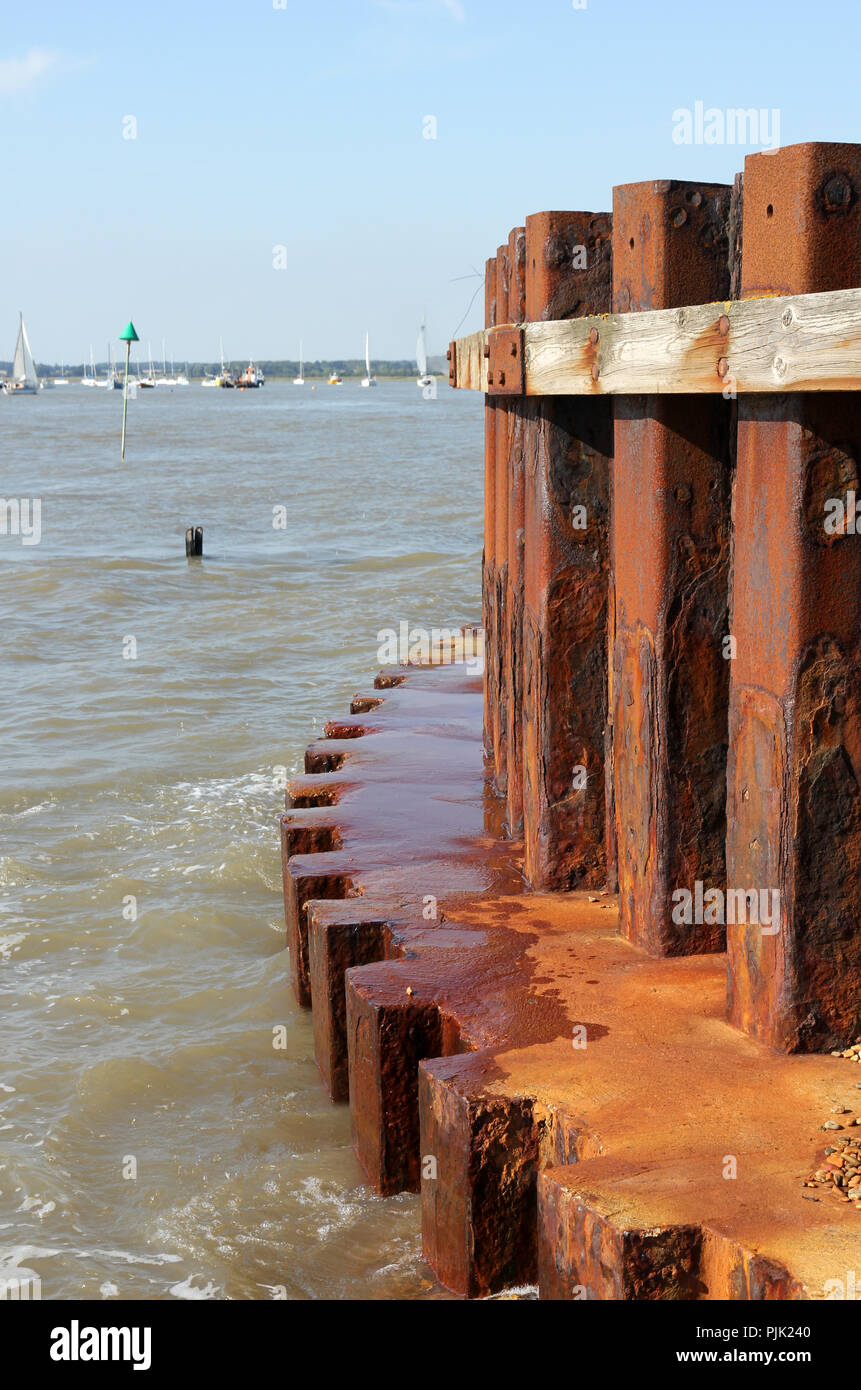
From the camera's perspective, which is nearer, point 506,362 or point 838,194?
point 838,194

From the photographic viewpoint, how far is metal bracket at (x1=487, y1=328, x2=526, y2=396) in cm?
576

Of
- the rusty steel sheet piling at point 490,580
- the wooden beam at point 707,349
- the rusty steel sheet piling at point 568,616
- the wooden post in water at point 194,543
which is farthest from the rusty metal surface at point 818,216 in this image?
the wooden post in water at point 194,543

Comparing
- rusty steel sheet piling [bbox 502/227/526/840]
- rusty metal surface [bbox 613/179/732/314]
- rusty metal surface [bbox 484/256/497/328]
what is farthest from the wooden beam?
rusty metal surface [bbox 484/256/497/328]

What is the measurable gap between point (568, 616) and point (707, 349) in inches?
64.7

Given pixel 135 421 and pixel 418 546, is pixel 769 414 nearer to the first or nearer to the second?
pixel 418 546

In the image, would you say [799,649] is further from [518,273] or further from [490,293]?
[490,293]

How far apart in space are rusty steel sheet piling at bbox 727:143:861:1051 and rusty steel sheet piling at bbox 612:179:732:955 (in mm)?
429

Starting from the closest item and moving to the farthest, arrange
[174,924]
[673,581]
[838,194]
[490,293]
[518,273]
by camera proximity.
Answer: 1. [838,194]
2. [673,581]
3. [518,273]
4. [490,293]
5. [174,924]

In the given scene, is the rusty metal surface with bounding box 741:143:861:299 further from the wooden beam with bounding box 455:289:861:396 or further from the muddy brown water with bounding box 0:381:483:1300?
the muddy brown water with bounding box 0:381:483:1300

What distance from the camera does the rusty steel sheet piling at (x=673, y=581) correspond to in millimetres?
4781

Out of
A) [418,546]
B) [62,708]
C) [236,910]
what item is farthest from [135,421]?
[236,910]

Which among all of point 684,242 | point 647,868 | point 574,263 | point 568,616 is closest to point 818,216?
point 684,242

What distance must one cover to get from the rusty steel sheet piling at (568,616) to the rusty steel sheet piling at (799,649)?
1371mm

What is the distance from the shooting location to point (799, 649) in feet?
13.7
